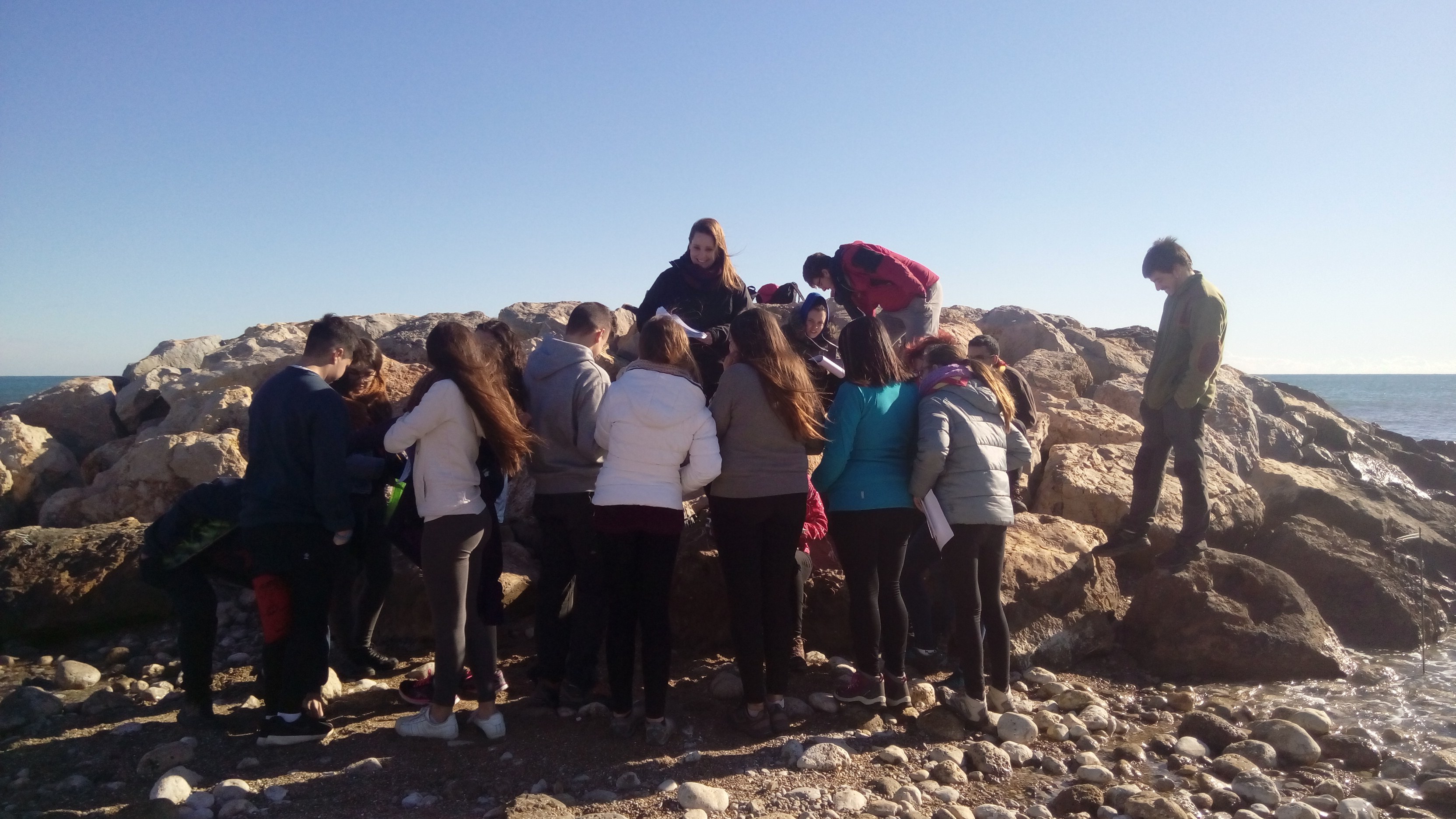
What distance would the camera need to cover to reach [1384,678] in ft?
18.6

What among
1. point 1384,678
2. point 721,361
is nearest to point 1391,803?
point 1384,678

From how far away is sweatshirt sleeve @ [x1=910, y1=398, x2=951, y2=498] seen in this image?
432 centimetres

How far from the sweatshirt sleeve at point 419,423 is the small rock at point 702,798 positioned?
183cm

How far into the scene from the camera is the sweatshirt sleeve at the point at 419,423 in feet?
12.8

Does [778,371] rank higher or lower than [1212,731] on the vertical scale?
higher

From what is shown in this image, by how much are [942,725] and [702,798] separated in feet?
4.69

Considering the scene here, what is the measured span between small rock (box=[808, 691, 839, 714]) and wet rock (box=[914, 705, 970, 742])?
0.40 m

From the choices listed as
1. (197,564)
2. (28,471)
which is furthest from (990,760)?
(28,471)

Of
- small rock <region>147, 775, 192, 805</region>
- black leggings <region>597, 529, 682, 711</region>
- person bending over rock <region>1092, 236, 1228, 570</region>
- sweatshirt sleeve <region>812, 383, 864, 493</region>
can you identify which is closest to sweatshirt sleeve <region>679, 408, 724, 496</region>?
black leggings <region>597, 529, 682, 711</region>

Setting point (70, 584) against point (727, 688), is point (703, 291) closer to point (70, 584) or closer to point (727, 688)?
point (727, 688)

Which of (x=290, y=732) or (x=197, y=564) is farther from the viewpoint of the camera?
(x=197, y=564)

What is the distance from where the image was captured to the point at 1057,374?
29.8ft

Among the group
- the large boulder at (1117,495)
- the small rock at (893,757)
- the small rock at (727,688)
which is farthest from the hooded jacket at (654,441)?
the large boulder at (1117,495)

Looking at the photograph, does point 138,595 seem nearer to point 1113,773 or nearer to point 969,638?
point 969,638
